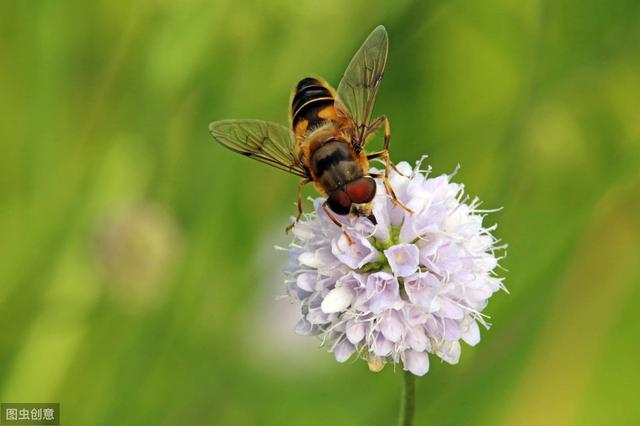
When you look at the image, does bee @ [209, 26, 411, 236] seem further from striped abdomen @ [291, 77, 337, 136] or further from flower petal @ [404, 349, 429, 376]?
flower petal @ [404, 349, 429, 376]

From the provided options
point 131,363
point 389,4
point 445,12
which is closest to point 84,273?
point 131,363

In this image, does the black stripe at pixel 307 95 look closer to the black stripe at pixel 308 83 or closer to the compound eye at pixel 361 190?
the black stripe at pixel 308 83

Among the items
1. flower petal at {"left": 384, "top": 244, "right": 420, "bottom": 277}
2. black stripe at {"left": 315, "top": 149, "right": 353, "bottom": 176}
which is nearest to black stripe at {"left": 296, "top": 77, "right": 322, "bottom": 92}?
black stripe at {"left": 315, "top": 149, "right": 353, "bottom": 176}

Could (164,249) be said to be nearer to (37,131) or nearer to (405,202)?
(37,131)

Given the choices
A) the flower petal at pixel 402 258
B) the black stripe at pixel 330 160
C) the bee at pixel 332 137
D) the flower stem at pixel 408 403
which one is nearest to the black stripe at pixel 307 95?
the bee at pixel 332 137

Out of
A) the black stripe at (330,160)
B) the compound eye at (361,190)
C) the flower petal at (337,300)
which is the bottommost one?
the flower petal at (337,300)

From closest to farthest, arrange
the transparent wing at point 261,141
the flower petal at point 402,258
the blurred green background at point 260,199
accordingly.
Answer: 1. the flower petal at point 402,258
2. the transparent wing at point 261,141
3. the blurred green background at point 260,199
